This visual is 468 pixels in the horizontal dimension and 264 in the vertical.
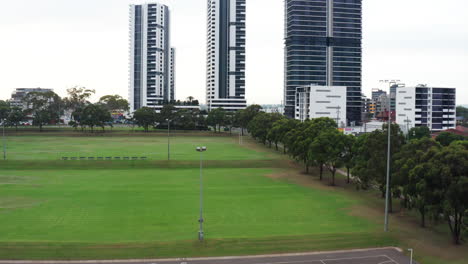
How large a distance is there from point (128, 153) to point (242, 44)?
11643cm

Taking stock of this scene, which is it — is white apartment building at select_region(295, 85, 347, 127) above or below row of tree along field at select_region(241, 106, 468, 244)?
above

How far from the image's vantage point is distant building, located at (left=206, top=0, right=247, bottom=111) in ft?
610

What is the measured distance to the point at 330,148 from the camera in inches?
2092

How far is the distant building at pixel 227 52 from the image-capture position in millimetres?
185875

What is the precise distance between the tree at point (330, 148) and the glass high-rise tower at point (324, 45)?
429ft

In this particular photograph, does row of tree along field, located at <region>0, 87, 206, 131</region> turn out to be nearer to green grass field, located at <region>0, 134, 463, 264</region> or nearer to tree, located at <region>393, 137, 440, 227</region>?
green grass field, located at <region>0, 134, 463, 264</region>

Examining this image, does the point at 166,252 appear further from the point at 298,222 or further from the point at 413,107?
the point at 413,107

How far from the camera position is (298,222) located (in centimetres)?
3594

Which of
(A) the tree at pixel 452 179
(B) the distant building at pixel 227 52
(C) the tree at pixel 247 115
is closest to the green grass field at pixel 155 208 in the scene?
(A) the tree at pixel 452 179

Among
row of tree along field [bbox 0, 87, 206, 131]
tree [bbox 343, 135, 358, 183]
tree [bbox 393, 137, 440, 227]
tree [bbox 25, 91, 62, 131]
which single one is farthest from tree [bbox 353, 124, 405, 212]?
tree [bbox 25, 91, 62, 131]

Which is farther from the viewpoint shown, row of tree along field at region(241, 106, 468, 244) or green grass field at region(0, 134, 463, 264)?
green grass field at region(0, 134, 463, 264)

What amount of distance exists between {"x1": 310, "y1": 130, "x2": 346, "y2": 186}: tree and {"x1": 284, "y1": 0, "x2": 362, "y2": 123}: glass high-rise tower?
429 ft

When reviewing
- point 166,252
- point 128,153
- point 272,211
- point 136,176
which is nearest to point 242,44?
point 128,153

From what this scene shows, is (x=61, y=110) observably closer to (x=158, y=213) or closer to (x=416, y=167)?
(x=158, y=213)
